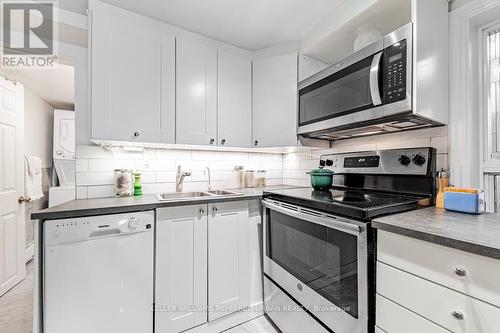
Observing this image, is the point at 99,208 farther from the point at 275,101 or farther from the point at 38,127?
the point at 38,127

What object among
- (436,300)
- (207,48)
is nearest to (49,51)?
(207,48)

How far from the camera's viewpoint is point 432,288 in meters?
0.81

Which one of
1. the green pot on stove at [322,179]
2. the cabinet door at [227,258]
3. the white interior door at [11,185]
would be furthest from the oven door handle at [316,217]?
the white interior door at [11,185]

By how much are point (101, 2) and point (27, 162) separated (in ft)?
7.61

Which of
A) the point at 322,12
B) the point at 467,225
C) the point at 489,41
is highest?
the point at 322,12

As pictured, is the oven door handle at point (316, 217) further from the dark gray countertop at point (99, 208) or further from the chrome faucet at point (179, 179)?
the chrome faucet at point (179, 179)

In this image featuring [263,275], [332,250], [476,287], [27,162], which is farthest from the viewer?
[27,162]

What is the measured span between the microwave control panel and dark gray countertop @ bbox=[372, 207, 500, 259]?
61cm

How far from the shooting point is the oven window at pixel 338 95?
1.35m

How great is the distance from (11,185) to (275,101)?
2813 millimetres

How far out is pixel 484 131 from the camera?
131cm

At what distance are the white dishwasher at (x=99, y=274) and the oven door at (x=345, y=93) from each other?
1397mm

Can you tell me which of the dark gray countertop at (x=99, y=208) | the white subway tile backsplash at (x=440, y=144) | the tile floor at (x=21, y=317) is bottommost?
the tile floor at (x=21, y=317)

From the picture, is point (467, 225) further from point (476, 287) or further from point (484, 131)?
point (484, 131)
